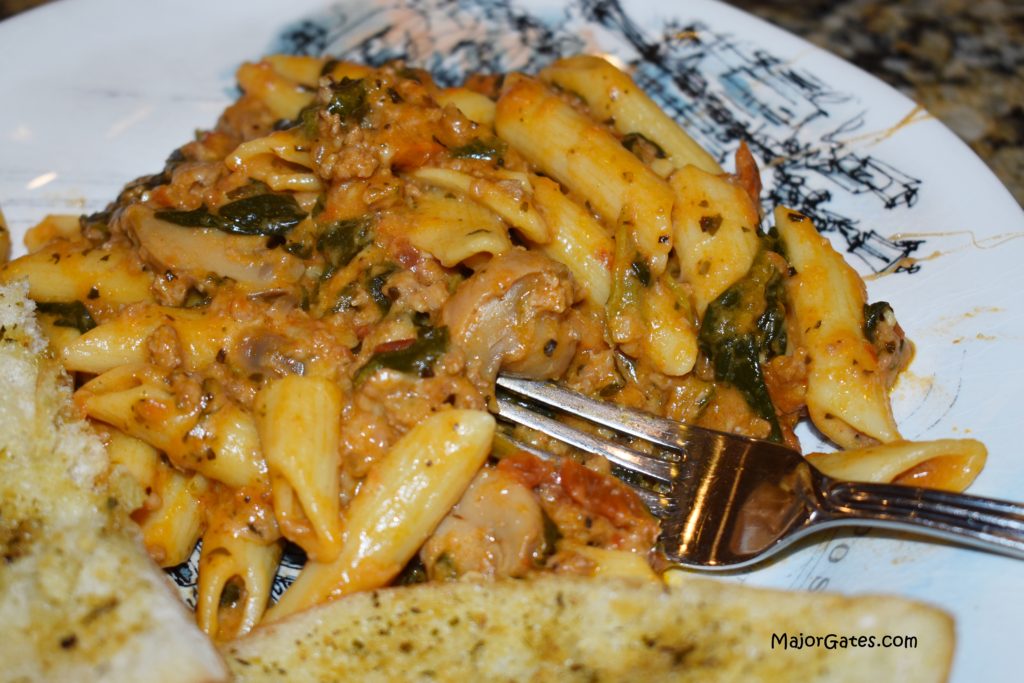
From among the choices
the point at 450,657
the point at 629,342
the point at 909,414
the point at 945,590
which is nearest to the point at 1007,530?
the point at 945,590

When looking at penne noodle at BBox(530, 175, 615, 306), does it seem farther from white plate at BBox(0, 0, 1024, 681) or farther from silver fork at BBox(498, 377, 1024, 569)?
white plate at BBox(0, 0, 1024, 681)

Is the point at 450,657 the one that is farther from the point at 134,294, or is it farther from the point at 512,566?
the point at 134,294

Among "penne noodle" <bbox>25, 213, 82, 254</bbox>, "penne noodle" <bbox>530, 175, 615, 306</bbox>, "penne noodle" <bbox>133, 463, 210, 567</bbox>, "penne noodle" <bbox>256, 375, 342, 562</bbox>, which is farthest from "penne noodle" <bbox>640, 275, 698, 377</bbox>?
"penne noodle" <bbox>25, 213, 82, 254</bbox>

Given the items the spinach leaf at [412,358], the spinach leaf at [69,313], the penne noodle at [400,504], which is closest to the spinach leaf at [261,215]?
the spinach leaf at [69,313]

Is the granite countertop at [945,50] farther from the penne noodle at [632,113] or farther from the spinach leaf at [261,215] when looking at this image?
the spinach leaf at [261,215]

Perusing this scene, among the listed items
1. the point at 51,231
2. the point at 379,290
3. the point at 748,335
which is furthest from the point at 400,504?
the point at 51,231

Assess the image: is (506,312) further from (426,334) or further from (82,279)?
(82,279)
